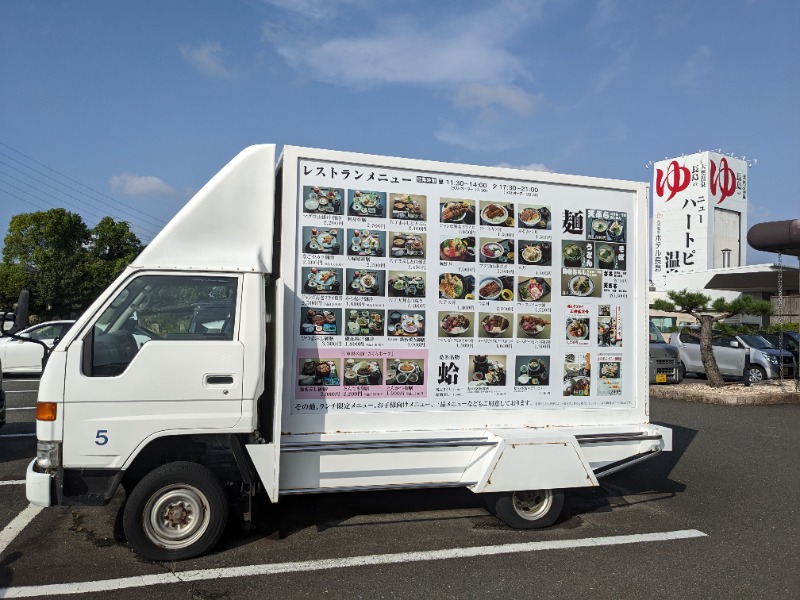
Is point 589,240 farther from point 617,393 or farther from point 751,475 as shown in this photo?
point 751,475

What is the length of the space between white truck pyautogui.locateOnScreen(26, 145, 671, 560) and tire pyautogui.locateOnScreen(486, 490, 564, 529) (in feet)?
0.06

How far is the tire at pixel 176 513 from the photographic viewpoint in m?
4.45

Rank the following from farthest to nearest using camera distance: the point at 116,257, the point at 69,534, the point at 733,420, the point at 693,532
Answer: the point at 116,257 < the point at 733,420 < the point at 693,532 < the point at 69,534

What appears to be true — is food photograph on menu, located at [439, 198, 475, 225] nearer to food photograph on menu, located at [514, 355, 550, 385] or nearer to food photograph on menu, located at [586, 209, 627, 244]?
food photograph on menu, located at [586, 209, 627, 244]

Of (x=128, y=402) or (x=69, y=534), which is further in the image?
(x=69, y=534)

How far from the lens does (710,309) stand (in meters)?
14.9

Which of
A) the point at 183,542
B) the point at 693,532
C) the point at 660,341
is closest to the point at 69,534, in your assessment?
the point at 183,542

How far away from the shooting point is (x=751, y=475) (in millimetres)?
7461

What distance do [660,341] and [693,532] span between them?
46.1 ft

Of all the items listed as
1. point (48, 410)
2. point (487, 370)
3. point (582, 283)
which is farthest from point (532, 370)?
point (48, 410)

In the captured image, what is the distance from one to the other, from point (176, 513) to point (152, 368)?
105 cm

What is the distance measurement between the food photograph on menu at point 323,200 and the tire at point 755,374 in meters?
15.7

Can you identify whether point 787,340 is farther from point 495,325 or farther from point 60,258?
point 60,258

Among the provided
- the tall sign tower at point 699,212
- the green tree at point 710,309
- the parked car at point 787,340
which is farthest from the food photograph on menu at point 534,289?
the tall sign tower at point 699,212
